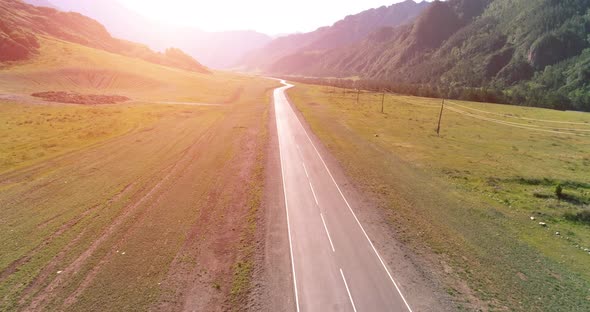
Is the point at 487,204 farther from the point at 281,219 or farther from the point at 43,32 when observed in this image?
the point at 43,32

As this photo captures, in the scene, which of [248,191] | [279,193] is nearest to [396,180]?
[279,193]

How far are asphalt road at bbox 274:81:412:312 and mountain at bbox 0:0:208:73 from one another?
130 meters

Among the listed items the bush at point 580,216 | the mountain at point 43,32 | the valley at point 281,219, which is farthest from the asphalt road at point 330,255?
the mountain at point 43,32

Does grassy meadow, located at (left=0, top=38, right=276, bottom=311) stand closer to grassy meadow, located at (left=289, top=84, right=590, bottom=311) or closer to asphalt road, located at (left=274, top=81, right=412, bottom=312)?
asphalt road, located at (left=274, top=81, right=412, bottom=312)

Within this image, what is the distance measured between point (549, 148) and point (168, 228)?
70.1 meters

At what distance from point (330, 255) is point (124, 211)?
18.3 metres

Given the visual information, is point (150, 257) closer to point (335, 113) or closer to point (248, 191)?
point (248, 191)

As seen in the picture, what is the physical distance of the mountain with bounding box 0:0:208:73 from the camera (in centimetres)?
10655

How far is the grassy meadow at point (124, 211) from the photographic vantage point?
16203mm

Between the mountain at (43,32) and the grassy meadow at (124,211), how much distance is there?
71731mm

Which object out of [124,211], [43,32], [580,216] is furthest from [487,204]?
[43,32]

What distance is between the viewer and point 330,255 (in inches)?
766

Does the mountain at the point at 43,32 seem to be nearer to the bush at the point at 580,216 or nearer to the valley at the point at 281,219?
the valley at the point at 281,219

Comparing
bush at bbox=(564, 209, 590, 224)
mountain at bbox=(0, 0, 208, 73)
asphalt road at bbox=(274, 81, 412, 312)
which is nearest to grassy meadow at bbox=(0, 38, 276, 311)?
asphalt road at bbox=(274, 81, 412, 312)
